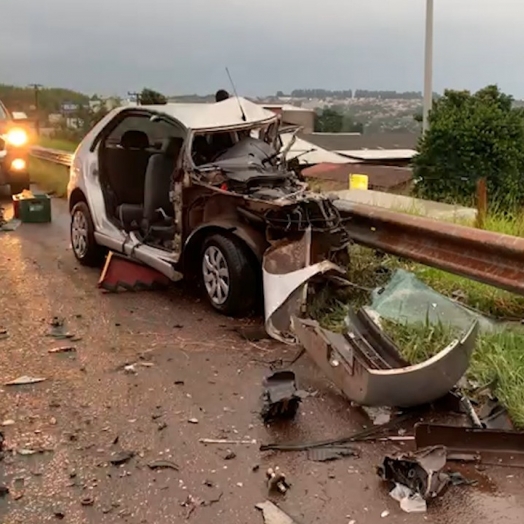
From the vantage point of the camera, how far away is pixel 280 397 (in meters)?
4.37

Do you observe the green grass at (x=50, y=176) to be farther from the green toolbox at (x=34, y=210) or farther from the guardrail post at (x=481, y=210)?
the guardrail post at (x=481, y=210)

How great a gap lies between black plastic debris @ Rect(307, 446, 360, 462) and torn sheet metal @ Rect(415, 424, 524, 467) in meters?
0.34

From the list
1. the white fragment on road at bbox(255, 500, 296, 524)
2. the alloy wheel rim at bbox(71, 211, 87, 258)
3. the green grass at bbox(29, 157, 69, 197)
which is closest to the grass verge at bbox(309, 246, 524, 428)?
the white fragment on road at bbox(255, 500, 296, 524)

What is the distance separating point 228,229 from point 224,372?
1546 mm

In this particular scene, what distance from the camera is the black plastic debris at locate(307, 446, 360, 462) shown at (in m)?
3.92

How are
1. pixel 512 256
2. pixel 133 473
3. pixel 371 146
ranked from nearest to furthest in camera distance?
1. pixel 133 473
2. pixel 512 256
3. pixel 371 146

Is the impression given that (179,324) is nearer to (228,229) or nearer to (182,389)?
(228,229)

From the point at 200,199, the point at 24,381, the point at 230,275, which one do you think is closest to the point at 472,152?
the point at 200,199

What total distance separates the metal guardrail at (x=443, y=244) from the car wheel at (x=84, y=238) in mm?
2750

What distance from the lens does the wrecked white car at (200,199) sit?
6.15 metres

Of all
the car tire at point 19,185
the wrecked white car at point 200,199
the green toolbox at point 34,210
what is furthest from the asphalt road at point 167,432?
the car tire at point 19,185

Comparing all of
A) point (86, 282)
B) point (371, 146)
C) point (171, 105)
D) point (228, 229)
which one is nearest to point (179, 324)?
point (228, 229)

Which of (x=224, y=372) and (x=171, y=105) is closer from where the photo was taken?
(x=224, y=372)

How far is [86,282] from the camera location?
300 inches
